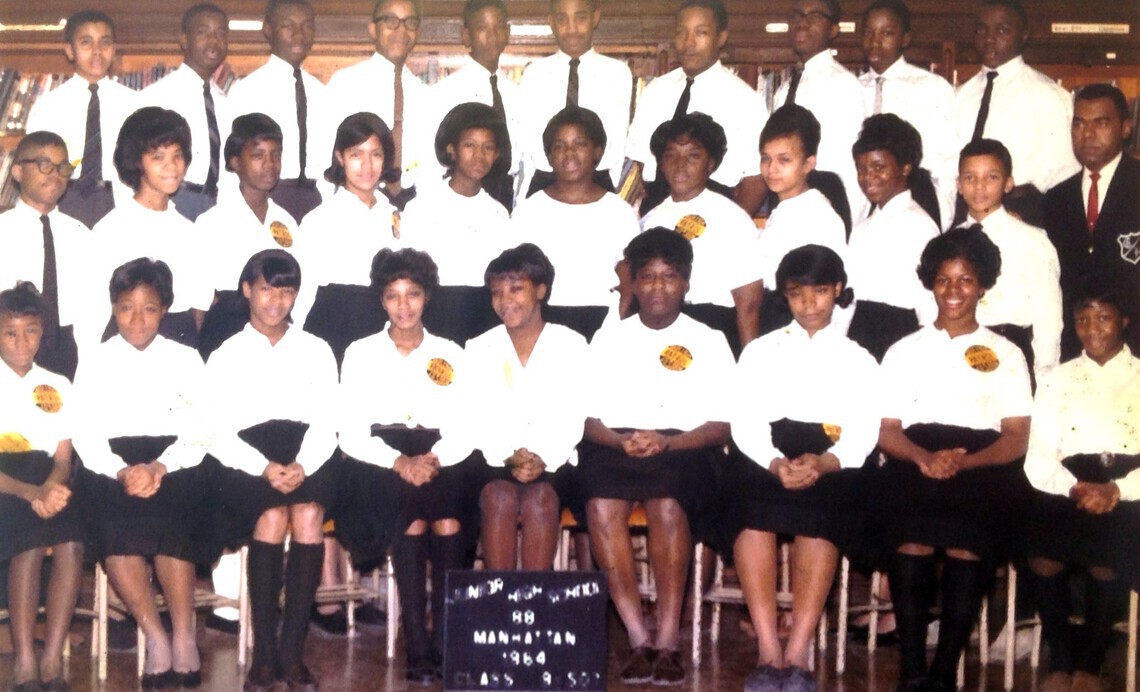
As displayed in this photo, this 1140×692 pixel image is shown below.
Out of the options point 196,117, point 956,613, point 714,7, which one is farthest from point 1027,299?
point 196,117

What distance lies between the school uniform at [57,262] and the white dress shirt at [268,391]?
2.38 ft

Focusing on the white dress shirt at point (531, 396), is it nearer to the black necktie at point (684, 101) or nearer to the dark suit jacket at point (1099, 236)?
the black necktie at point (684, 101)

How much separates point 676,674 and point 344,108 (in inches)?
101

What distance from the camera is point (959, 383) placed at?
405 centimetres

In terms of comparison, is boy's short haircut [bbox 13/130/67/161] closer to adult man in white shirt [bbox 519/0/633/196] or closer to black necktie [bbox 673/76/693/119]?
adult man in white shirt [bbox 519/0/633/196]

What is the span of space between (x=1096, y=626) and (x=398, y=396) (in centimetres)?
222

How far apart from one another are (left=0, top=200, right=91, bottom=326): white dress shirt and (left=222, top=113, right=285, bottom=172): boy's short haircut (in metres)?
0.59

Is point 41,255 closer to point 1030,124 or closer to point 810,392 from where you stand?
point 810,392

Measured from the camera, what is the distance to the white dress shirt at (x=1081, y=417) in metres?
4.05

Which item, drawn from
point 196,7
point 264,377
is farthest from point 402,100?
point 264,377

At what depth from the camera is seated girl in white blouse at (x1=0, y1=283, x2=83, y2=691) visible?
13.0ft

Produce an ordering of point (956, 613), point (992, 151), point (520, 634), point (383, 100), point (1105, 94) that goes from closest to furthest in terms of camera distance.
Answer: point (520, 634) < point (956, 613) < point (992, 151) < point (1105, 94) < point (383, 100)

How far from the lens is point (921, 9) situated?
19.8 ft

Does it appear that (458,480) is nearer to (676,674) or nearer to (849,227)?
(676,674)
